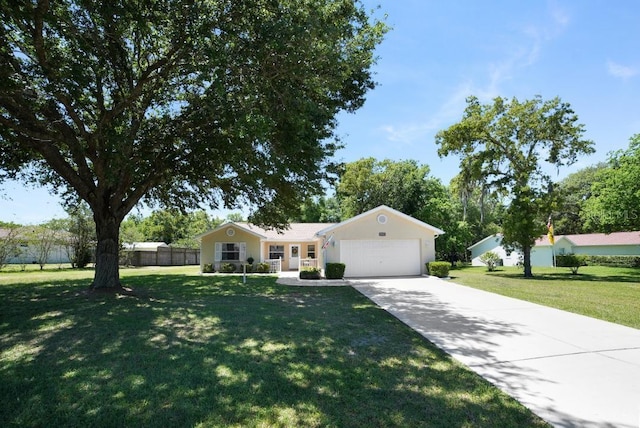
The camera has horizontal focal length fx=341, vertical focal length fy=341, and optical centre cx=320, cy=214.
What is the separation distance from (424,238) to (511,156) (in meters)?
7.52

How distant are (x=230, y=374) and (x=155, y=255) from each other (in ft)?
113

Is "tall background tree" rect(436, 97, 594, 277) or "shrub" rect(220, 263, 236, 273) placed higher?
"tall background tree" rect(436, 97, 594, 277)

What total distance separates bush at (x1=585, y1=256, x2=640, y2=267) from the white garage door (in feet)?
75.9

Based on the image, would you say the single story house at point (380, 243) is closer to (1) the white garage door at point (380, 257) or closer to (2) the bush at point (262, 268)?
(1) the white garage door at point (380, 257)

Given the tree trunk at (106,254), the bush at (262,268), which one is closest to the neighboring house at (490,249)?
the bush at (262,268)

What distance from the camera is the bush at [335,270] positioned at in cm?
1773

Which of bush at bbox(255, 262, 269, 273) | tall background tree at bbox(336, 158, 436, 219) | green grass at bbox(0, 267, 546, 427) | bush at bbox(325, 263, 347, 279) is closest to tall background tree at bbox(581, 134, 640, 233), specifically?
tall background tree at bbox(336, 158, 436, 219)

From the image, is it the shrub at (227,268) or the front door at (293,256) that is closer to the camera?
the shrub at (227,268)

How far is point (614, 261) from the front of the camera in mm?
30969

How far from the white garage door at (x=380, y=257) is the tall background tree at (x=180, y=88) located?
7.49 metres

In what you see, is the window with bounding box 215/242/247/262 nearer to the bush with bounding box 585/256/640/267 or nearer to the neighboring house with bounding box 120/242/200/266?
the neighboring house with bounding box 120/242/200/266

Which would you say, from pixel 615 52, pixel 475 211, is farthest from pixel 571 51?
pixel 475 211

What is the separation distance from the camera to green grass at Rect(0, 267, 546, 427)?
11.6ft

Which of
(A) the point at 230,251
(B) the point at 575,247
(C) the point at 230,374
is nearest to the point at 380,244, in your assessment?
(A) the point at 230,251
